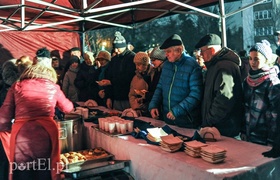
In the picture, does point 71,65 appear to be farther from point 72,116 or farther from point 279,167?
point 279,167

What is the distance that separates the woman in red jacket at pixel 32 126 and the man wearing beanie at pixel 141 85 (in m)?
1.13

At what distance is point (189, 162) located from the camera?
1.57 metres

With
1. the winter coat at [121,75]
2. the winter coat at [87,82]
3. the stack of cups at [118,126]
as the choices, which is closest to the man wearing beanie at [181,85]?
the stack of cups at [118,126]

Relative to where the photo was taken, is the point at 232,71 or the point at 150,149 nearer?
the point at 150,149

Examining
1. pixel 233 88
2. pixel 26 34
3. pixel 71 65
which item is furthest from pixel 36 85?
pixel 26 34

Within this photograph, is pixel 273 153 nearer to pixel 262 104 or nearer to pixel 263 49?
pixel 262 104

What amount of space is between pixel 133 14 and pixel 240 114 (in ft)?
10.0

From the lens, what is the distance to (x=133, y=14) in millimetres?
4801

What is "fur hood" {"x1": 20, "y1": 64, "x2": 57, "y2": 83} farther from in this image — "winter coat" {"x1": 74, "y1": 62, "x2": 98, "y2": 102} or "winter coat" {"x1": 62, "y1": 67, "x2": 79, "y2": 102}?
"winter coat" {"x1": 62, "y1": 67, "x2": 79, "y2": 102}

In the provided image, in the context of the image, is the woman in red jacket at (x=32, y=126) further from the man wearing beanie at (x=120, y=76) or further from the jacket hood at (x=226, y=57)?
the man wearing beanie at (x=120, y=76)

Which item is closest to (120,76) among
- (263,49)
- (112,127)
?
(112,127)

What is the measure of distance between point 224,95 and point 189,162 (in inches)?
28.1

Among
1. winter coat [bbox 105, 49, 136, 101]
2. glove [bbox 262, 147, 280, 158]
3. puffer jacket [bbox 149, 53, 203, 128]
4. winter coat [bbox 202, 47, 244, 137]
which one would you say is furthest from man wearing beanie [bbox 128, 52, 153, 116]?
glove [bbox 262, 147, 280, 158]

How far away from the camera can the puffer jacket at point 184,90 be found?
2.29 meters
